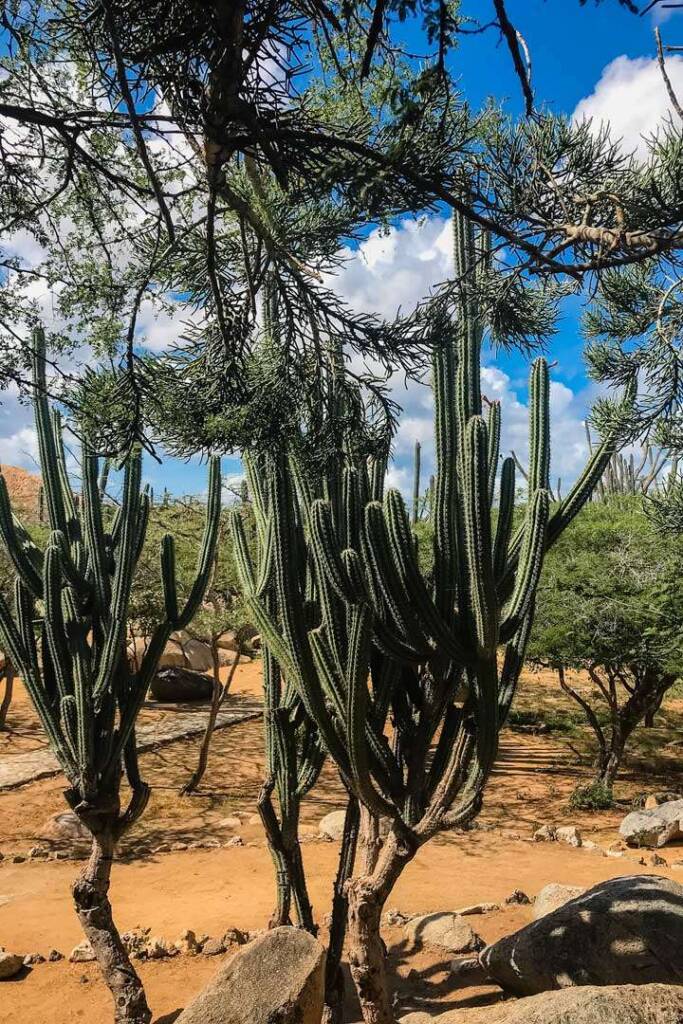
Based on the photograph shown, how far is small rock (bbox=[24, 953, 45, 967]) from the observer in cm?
559

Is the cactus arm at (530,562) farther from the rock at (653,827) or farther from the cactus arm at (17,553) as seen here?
the rock at (653,827)

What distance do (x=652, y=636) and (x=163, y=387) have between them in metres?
7.95

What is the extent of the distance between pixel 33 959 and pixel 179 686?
11863mm

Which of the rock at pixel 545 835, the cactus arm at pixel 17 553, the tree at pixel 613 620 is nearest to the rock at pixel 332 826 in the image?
the rock at pixel 545 835

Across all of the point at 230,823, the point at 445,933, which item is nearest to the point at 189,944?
the point at 445,933

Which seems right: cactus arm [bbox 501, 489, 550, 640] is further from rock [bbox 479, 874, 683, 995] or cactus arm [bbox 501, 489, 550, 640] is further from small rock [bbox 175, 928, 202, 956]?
small rock [bbox 175, 928, 202, 956]

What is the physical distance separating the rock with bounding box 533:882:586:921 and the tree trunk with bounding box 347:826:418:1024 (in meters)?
2.38

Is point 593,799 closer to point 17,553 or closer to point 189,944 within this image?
point 189,944

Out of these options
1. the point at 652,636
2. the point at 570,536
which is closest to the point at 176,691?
the point at 570,536

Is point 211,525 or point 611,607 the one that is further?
point 611,607

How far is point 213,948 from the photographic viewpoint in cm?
567

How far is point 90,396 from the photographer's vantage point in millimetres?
4168

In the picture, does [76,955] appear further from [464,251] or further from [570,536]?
[570,536]

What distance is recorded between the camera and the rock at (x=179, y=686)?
1733 cm
